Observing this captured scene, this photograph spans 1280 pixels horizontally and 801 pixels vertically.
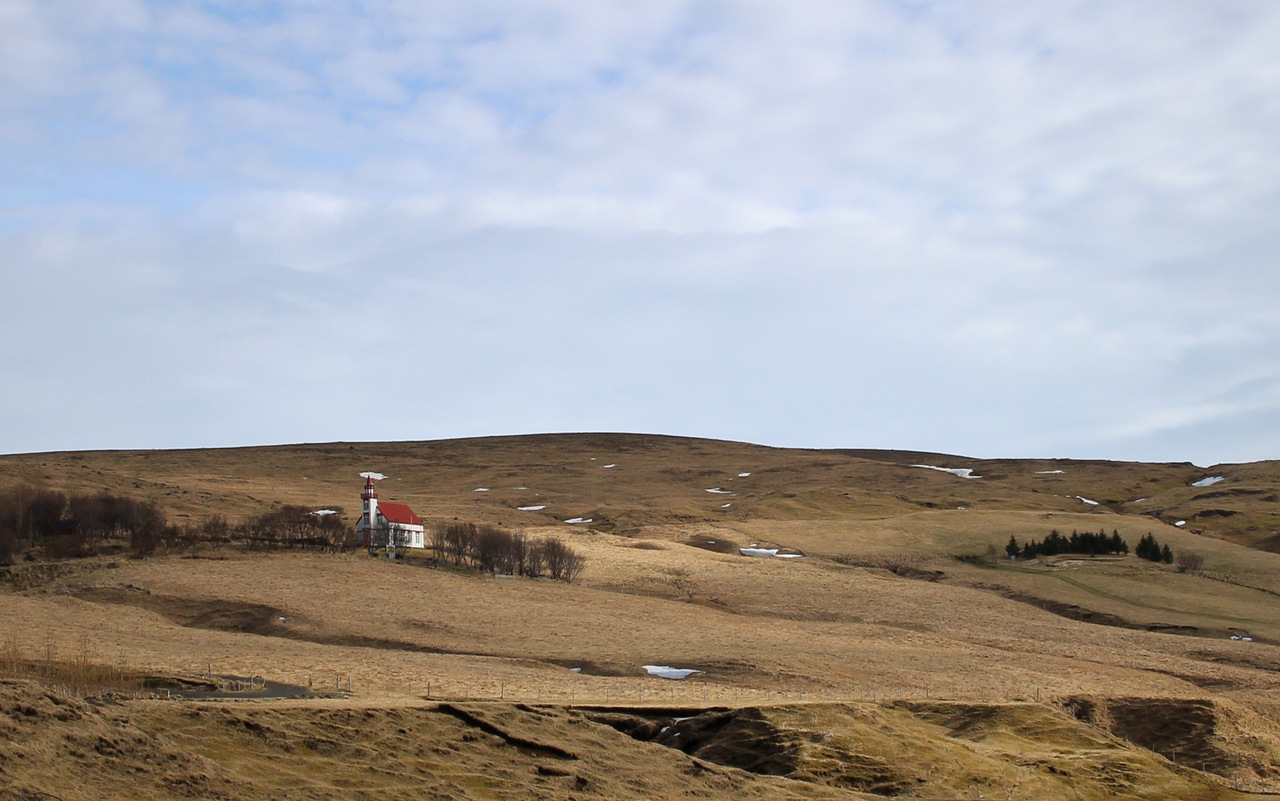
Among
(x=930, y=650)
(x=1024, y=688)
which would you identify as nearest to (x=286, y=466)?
(x=930, y=650)

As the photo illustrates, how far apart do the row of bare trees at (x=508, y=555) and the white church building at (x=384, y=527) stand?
3.66 m

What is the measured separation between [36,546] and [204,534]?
9.75m

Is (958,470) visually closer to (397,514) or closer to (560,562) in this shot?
(397,514)

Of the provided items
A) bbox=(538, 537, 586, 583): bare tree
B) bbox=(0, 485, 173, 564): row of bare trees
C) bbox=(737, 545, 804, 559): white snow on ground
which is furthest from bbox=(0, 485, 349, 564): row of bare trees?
bbox=(737, 545, 804, 559): white snow on ground

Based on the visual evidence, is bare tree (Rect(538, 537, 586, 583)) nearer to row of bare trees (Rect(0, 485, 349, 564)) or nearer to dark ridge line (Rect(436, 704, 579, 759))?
row of bare trees (Rect(0, 485, 349, 564))

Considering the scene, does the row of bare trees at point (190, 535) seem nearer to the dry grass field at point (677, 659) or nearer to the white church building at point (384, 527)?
the white church building at point (384, 527)

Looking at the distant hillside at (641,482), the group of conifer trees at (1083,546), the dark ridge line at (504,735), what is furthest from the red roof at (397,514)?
the dark ridge line at (504,735)

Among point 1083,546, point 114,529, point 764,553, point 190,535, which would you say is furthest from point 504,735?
point 1083,546

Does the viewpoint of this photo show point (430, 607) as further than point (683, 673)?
Yes

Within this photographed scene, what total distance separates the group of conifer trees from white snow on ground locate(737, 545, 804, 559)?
54.9 ft

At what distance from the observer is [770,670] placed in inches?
1791

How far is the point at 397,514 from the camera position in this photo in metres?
81.5

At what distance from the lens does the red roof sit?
264 feet

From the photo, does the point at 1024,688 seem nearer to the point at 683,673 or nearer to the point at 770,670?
the point at 770,670
